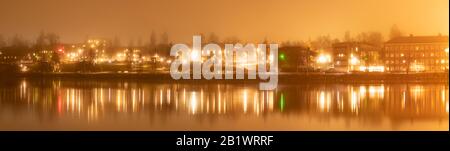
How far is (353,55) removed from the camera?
2020 inches

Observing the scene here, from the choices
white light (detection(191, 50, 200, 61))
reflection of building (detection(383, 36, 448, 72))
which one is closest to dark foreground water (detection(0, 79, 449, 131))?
white light (detection(191, 50, 200, 61))

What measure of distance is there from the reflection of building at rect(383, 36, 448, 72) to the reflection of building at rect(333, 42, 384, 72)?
1.62m

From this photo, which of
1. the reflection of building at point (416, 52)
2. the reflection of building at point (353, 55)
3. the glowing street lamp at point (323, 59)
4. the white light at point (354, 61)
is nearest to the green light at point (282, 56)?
the reflection of building at point (353, 55)

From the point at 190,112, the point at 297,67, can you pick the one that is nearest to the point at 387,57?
the point at 297,67

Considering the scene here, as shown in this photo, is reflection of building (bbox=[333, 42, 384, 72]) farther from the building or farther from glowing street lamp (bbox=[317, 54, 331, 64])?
the building

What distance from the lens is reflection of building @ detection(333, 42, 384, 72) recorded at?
164 ft

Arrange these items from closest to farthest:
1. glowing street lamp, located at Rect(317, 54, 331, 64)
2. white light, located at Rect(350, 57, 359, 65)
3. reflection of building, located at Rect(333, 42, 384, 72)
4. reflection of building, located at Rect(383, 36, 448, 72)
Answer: reflection of building, located at Rect(383, 36, 448, 72), white light, located at Rect(350, 57, 359, 65), reflection of building, located at Rect(333, 42, 384, 72), glowing street lamp, located at Rect(317, 54, 331, 64)

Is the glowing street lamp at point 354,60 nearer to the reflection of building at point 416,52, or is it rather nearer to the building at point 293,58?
the reflection of building at point 416,52

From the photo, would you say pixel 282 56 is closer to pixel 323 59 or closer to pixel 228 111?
pixel 323 59

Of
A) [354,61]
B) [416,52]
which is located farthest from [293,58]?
[416,52]
